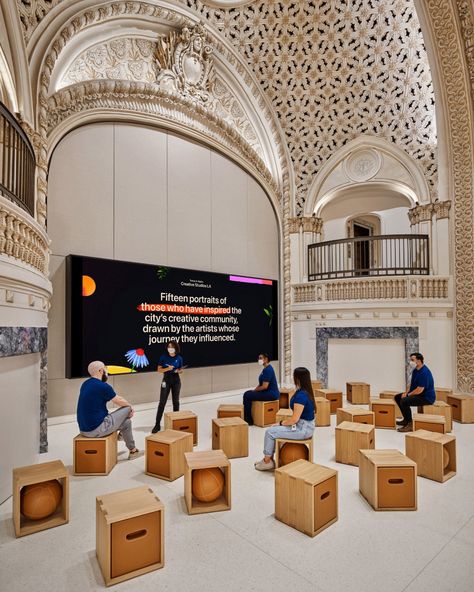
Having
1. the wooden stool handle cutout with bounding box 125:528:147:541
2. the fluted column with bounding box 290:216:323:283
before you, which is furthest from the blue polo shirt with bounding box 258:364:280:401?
the fluted column with bounding box 290:216:323:283

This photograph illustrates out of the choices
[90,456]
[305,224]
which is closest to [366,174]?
[305,224]

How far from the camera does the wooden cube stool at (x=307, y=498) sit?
8.55 ft

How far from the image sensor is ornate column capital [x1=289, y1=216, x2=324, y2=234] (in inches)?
370

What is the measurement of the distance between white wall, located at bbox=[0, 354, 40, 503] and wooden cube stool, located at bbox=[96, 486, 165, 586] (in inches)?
52.8

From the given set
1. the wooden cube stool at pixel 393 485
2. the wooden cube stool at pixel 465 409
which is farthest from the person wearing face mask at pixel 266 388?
the wooden cube stool at pixel 465 409

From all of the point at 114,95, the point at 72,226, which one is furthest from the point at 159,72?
the point at 72,226

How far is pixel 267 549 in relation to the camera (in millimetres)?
2453

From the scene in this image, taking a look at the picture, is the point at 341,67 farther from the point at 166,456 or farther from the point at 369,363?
the point at 166,456

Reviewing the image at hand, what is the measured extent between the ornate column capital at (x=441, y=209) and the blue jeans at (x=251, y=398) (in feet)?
18.0

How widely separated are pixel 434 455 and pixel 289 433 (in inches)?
53.2

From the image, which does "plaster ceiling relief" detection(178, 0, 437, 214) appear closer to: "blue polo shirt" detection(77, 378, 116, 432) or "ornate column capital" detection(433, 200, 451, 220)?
"ornate column capital" detection(433, 200, 451, 220)

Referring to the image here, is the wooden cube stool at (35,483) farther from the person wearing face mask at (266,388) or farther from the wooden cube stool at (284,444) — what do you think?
the person wearing face mask at (266,388)

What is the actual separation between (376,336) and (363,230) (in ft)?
19.3

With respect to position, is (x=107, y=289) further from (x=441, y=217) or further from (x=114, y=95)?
(x=441, y=217)
